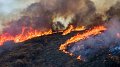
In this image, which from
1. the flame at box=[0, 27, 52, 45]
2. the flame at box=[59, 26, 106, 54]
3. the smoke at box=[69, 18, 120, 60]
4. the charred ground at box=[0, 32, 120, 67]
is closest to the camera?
the charred ground at box=[0, 32, 120, 67]

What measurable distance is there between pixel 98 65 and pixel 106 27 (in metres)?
20.2

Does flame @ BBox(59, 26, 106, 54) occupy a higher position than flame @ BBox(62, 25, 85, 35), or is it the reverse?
flame @ BBox(62, 25, 85, 35)

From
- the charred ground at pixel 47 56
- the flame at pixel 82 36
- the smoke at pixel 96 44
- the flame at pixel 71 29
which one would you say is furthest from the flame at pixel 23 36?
the smoke at pixel 96 44

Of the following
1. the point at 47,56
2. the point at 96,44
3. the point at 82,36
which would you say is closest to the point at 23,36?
the point at 82,36

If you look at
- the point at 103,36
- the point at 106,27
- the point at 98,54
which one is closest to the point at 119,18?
the point at 106,27

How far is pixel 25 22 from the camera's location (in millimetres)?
91250

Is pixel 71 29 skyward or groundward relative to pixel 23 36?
skyward

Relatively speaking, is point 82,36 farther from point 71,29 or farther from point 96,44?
point 71,29

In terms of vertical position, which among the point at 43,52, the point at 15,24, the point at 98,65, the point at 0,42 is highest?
the point at 15,24

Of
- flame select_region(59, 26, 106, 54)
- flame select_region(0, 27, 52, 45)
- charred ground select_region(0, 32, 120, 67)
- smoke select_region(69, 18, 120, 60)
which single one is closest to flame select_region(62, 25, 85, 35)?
charred ground select_region(0, 32, 120, 67)

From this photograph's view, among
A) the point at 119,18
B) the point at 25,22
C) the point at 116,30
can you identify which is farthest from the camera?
the point at 25,22

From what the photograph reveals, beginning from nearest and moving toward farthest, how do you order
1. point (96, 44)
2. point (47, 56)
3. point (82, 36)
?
point (47, 56), point (96, 44), point (82, 36)

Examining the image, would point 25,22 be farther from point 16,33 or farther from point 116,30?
point 116,30

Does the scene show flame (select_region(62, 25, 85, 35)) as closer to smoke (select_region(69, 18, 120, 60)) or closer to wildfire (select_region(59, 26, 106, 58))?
wildfire (select_region(59, 26, 106, 58))
